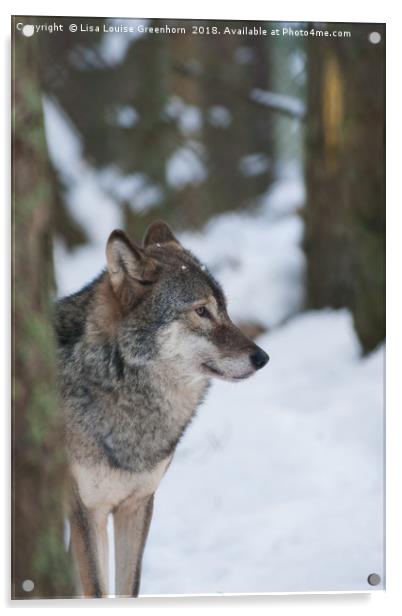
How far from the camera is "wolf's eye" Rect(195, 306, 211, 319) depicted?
350cm

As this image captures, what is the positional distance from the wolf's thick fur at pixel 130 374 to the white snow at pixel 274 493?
16 cm

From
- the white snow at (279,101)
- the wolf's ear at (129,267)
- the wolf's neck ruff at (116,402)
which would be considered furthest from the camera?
the white snow at (279,101)

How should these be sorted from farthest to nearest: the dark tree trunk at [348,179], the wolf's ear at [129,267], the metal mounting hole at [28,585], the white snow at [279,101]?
the white snow at [279,101]
the dark tree trunk at [348,179]
the wolf's ear at [129,267]
the metal mounting hole at [28,585]

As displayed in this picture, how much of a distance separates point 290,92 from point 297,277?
0.88m

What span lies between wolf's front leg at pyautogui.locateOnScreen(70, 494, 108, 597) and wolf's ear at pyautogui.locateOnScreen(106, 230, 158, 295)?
0.85 meters

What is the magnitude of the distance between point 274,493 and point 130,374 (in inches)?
32.3

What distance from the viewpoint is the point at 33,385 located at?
117 inches

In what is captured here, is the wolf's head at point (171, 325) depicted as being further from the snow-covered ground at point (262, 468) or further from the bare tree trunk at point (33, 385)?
the bare tree trunk at point (33, 385)

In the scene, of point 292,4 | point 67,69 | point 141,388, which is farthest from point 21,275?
point 292,4

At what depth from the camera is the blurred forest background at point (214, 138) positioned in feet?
11.9

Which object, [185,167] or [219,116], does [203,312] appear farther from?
[219,116]

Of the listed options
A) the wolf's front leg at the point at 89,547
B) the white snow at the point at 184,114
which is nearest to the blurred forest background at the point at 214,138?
the white snow at the point at 184,114
